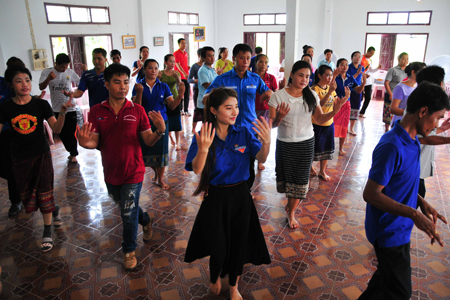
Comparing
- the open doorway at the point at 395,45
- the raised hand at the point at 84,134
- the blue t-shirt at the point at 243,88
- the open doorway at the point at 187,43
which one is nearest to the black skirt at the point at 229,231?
the raised hand at the point at 84,134

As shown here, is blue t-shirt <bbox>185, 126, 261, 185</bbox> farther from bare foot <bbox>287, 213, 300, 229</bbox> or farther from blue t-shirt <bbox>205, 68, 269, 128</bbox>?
bare foot <bbox>287, 213, 300, 229</bbox>

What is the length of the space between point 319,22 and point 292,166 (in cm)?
1077

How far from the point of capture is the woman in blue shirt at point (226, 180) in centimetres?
213

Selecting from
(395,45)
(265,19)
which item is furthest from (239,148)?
(265,19)

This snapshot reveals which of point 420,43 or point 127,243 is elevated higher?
point 420,43

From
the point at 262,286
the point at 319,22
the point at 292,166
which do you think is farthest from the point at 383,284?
the point at 319,22

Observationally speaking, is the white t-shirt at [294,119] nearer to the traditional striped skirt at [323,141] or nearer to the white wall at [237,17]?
the traditional striped skirt at [323,141]

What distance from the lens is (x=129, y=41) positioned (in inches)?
412

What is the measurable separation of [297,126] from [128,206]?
1683mm

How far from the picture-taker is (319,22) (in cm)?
1252

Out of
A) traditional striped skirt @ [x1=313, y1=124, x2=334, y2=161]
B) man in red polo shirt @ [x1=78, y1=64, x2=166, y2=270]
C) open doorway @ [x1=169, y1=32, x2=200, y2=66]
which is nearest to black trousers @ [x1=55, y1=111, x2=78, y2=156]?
man in red polo shirt @ [x1=78, y1=64, x2=166, y2=270]

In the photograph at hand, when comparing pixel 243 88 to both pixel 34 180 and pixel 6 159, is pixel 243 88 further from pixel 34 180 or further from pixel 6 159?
pixel 6 159

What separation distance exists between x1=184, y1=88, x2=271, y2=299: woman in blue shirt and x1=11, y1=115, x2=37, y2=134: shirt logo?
1.67 m

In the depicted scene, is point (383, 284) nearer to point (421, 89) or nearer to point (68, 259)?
point (421, 89)
